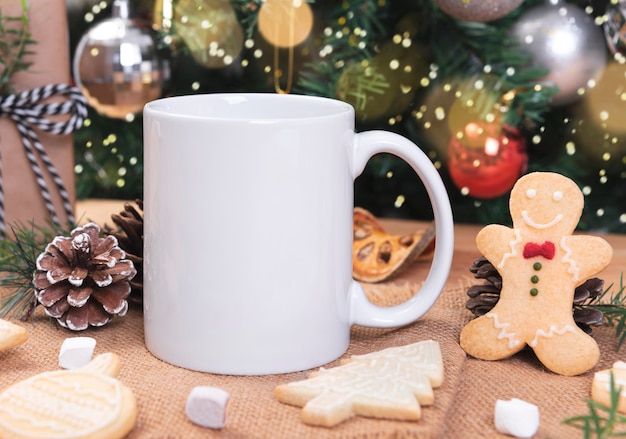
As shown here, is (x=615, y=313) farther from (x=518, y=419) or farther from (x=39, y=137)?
(x=39, y=137)

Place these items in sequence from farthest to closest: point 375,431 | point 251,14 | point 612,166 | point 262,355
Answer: point 612,166, point 251,14, point 262,355, point 375,431

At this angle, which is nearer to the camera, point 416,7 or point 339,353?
point 339,353

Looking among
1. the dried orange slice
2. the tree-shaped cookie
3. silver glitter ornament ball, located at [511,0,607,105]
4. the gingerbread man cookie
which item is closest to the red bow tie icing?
the gingerbread man cookie

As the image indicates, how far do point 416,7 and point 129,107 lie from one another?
41 centimetres

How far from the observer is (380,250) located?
909 mm

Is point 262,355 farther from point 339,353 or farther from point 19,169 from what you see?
point 19,169

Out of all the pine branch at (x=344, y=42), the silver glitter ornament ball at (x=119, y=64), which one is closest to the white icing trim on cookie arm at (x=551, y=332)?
the pine branch at (x=344, y=42)

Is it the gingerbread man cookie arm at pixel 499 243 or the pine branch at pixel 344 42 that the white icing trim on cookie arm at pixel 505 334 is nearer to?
the gingerbread man cookie arm at pixel 499 243

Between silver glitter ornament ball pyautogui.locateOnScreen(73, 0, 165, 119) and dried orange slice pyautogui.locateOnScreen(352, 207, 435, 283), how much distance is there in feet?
1.01

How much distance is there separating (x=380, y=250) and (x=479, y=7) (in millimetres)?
287

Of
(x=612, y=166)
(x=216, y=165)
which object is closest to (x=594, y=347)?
(x=216, y=165)

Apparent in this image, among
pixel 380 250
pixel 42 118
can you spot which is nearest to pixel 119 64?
pixel 42 118

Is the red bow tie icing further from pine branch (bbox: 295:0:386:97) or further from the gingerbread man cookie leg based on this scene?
pine branch (bbox: 295:0:386:97)

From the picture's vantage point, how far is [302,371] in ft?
2.03
